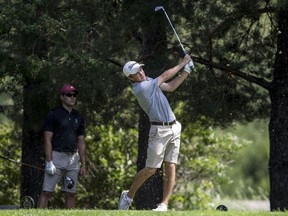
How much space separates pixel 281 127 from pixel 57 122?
4066 mm

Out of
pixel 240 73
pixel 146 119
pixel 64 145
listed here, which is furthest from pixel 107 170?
pixel 64 145

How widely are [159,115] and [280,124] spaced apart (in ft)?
13.7

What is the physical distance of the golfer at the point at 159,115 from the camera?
502 inches

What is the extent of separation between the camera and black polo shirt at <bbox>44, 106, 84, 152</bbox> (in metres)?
14.2

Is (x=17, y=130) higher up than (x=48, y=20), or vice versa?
(x=48, y=20)

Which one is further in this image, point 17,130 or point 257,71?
point 17,130

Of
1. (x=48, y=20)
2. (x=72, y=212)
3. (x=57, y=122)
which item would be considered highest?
(x=48, y=20)

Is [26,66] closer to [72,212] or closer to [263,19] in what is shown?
[72,212]

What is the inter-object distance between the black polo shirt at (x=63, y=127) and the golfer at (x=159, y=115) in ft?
5.45

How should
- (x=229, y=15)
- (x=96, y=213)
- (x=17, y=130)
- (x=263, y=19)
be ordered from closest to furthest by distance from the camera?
(x=96, y=213) → (x=229, y=15) → (x=263, y=19) → (x=17, y=130)

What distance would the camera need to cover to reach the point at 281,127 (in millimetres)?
16516

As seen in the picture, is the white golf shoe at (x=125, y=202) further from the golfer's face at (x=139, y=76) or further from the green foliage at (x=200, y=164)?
the green foliage at (x=200, y=164)

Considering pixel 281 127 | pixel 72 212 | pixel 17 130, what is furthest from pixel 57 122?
pixel 17 130

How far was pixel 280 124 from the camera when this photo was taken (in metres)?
16.5
